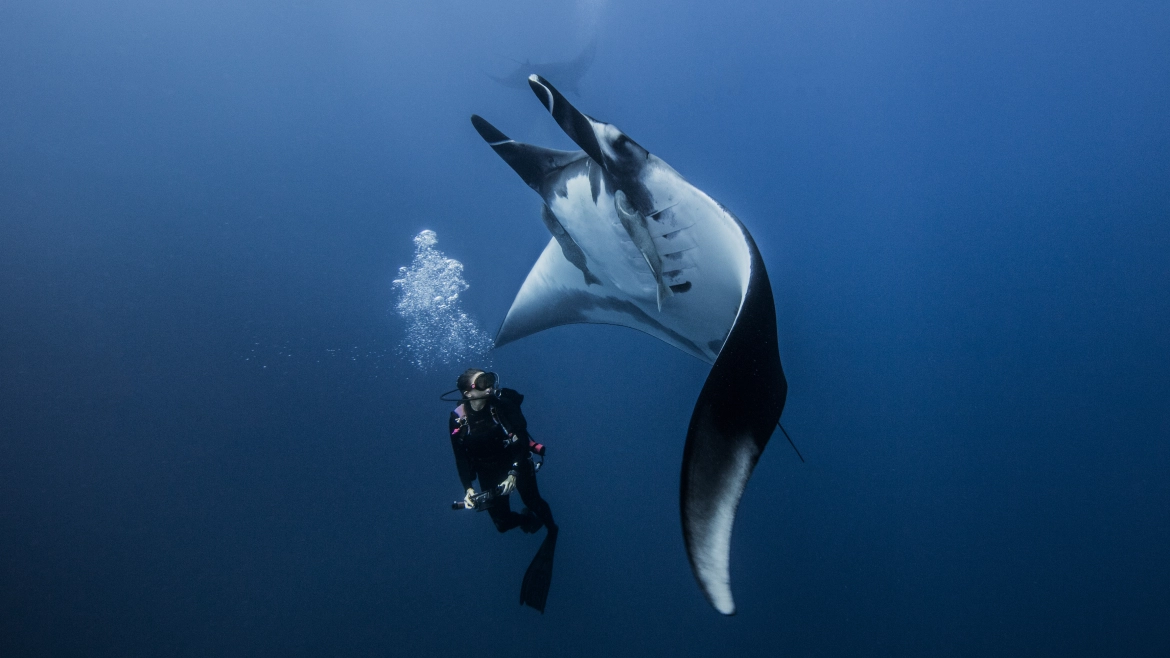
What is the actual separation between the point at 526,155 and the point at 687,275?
849 millimetres

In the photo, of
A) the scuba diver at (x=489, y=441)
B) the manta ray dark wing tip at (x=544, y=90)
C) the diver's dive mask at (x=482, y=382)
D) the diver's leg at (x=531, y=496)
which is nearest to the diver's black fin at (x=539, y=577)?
the diver's leg at (x=531, y=496)

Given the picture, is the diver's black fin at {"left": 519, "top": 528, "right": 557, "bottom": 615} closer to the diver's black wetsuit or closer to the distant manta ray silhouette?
the diver's black wetsuit

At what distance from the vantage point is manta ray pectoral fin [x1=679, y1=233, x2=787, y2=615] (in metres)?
1.09

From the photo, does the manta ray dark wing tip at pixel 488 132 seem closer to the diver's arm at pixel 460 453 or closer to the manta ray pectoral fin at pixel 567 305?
the manta ray pectoral fin at pixel 567 305

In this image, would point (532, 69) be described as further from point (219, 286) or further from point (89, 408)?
point (89, 408)

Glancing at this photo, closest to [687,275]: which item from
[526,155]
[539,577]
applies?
[526,155]

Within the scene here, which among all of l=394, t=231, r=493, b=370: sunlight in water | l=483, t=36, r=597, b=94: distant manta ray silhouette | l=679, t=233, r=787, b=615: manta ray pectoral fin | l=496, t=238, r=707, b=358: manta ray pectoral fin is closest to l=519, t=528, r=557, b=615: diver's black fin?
l=496, t=238, r=707, b=358: manta ray pectoral fin

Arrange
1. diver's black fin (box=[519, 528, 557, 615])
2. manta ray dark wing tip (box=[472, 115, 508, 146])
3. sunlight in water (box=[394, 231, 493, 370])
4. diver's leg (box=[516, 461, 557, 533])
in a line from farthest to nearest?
1. sunlight in water (box=[394, 231, 493, 370])
2. diver's black fin (box=[519, 528, 557, 615])
3. diver's leg (box=[516, 461, 557, 533])
4. manta ray dark wing tip (box=[472, 115, 508, 146])

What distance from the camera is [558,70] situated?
864 centimetres

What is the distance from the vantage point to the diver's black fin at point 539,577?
345 centimetres

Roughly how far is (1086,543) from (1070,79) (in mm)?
5904

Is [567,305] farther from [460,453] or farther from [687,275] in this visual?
[687,275]

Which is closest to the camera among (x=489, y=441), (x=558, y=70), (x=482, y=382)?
(x=482, y=382)

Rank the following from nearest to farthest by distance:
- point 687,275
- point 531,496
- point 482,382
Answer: point 687,275, point 482,382, point 531,496
